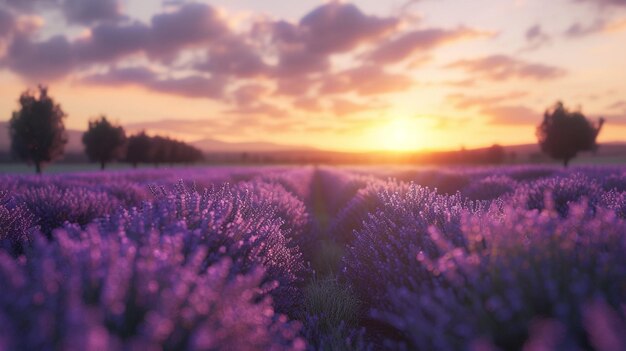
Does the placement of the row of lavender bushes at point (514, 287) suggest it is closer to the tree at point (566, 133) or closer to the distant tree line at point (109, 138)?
the distant tree line at point (109, 138)

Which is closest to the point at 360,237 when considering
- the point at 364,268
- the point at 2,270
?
the point at 364,268

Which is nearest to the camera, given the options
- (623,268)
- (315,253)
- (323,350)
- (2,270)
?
(623,268)

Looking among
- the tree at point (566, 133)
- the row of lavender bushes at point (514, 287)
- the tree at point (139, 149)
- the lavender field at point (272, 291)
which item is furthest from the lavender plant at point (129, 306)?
the tree at point (139, 149)

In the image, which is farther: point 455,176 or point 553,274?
point 455,176

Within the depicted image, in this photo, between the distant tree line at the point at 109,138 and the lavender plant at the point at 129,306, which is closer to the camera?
the lavender plant at the point at 129,306

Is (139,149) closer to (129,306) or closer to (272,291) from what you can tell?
(272,291)

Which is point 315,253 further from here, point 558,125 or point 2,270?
point 558,125
